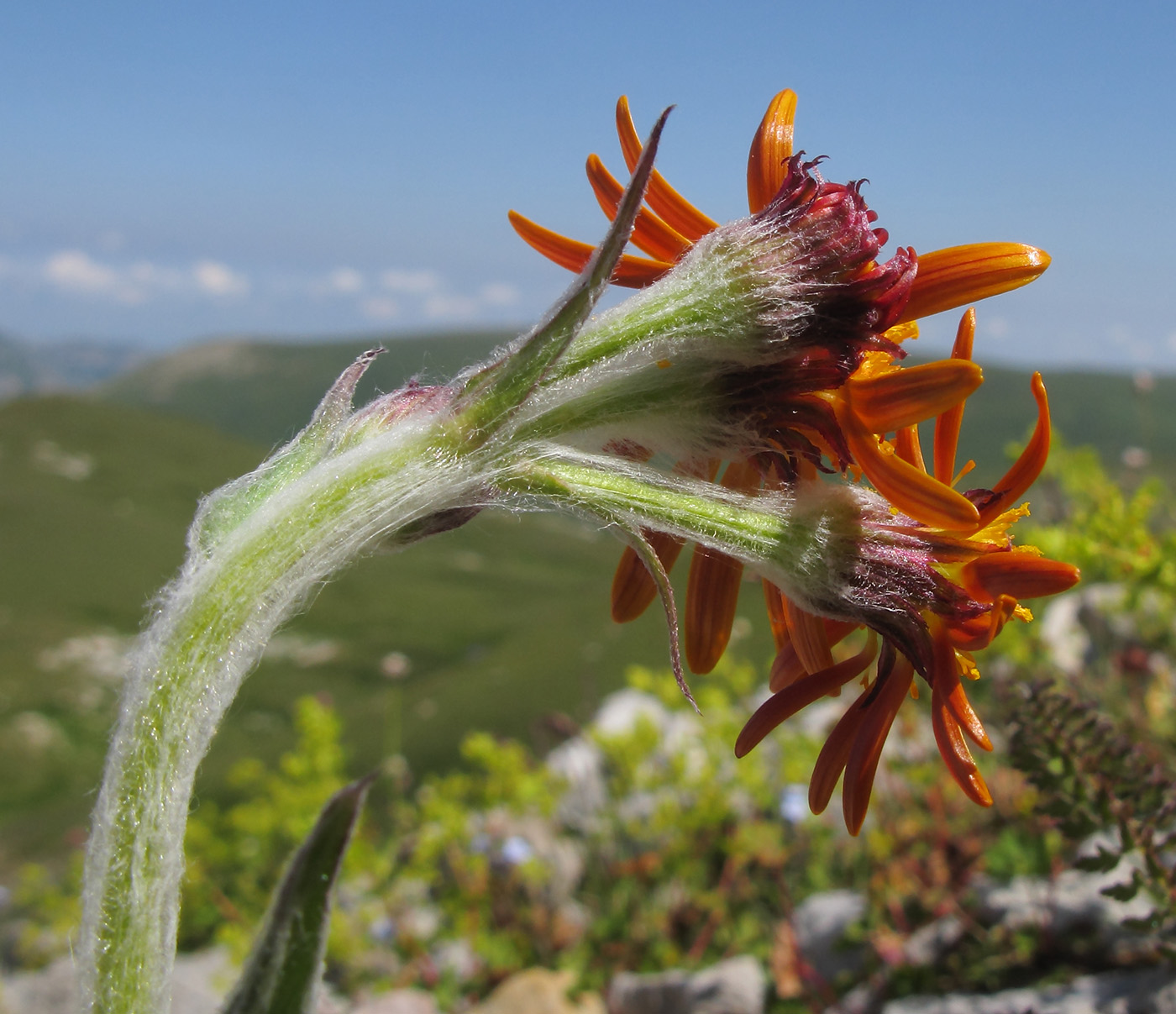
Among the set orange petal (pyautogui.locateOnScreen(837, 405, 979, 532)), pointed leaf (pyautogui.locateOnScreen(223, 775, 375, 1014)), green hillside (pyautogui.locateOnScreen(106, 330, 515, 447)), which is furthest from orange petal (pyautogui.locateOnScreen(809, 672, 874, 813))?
green hillside (pyautogui.locateOnScreen(106, 330, 515, 447))

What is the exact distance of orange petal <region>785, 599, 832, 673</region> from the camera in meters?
1.54

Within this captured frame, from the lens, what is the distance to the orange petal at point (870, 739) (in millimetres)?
1498

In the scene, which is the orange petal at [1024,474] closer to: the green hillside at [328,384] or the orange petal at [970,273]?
the orange petal at [970,273]

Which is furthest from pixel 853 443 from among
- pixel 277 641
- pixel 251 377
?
pixel 251 377

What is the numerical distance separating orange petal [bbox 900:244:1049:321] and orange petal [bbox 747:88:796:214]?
0.33m

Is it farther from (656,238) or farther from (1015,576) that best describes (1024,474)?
(656,238)

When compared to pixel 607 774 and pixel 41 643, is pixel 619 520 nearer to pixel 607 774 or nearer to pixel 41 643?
pixel 607 774

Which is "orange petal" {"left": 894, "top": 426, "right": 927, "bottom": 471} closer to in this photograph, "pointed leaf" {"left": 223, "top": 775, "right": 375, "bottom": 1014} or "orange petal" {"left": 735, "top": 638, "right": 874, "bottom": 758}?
"orange petal" {"left": 735, "top": 638, "right": 874, "bottom": 758}

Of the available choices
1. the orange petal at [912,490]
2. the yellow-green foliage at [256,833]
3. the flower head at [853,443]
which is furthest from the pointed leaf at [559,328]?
the yellow-green foliage at [256,833]

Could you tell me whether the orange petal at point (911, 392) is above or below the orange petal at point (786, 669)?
above

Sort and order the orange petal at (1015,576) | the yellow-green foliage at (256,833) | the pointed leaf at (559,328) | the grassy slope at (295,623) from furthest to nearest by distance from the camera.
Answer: the grassy slope at (295,623)
the yellow-green foliage at (256,833)
the orange petal at (1015,576)
the pointed leaf at (559,328)

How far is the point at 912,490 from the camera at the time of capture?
4.49ft

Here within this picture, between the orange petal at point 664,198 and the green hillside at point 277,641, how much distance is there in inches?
28.0

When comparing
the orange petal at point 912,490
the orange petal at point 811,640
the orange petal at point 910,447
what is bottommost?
the orange petal at point 811,640
